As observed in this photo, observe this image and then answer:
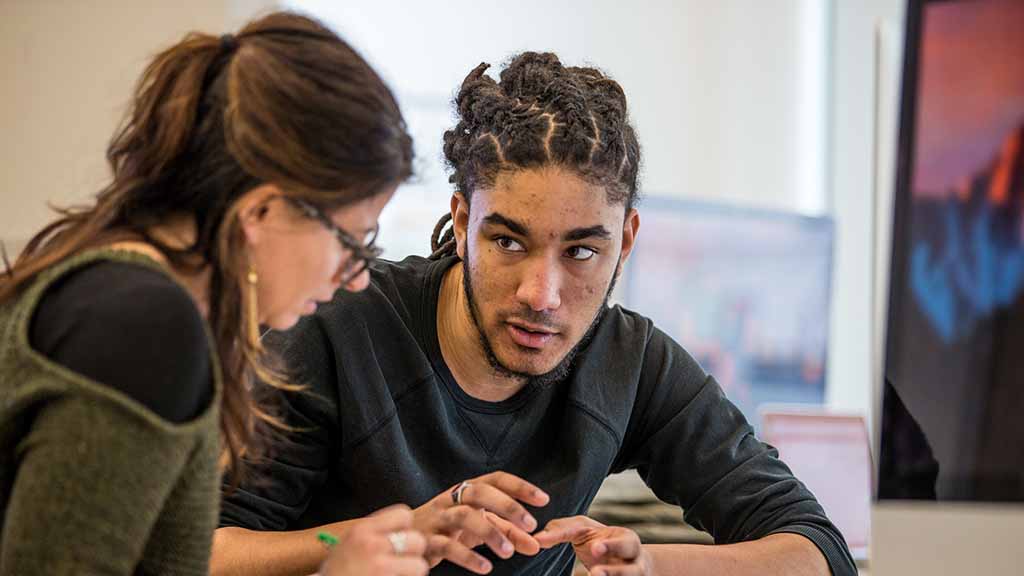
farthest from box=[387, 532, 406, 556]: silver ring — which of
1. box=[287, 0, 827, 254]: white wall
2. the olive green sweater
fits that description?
box=[287, 0, 827, 254]: white wall

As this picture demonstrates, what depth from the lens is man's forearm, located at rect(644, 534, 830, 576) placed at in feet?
4.19

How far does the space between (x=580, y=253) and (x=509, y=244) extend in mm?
87

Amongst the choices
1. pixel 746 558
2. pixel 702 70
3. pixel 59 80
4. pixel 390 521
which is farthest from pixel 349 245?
pixel 702 70

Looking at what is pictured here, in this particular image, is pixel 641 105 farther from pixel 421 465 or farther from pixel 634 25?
pixel 421 465

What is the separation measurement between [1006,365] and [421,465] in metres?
0.74

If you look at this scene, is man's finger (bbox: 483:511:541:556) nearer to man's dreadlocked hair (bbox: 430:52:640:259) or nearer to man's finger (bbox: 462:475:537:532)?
man's finger (bbox: 462:475:537:532)

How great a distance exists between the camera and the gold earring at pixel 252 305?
94 cm

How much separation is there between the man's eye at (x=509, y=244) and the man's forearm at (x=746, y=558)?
379mm

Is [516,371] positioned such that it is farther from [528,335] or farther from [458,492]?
[458,492]

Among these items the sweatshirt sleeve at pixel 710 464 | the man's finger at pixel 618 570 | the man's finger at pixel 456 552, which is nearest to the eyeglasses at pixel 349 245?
the man's finger at pixel 456 552

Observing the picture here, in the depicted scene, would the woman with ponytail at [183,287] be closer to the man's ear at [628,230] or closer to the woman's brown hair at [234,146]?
the woman's brown hair at [234,146]

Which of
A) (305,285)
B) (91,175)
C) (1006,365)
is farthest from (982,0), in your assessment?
(91,175)

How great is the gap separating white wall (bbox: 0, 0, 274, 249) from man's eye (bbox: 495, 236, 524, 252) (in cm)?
150

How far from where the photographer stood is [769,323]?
2.70m
